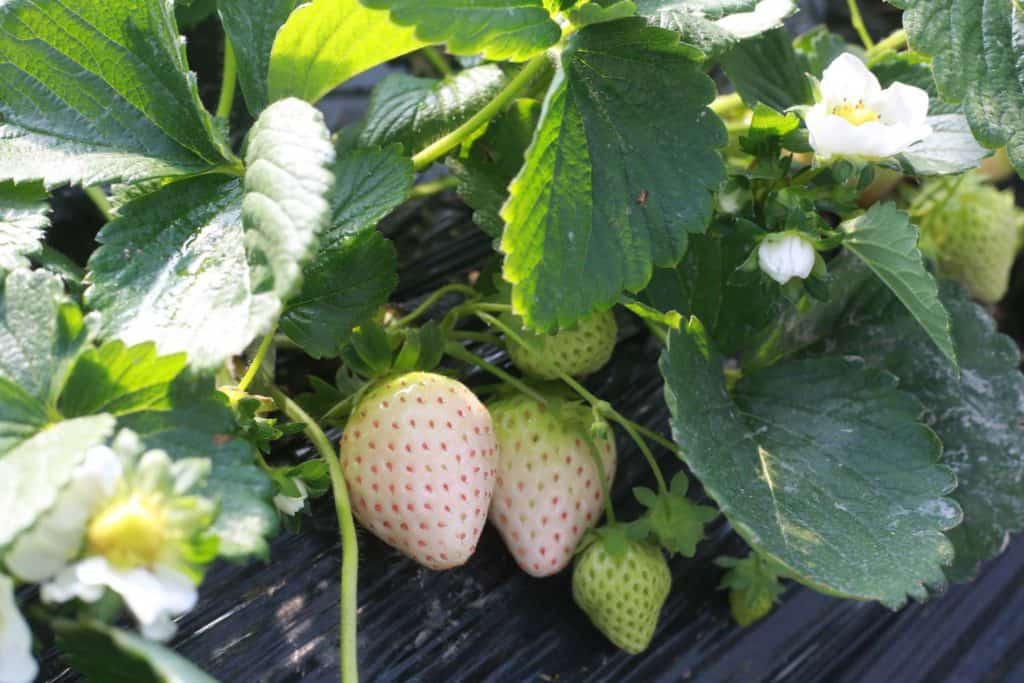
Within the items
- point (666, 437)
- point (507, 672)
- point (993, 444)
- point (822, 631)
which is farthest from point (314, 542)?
point (993, 444)

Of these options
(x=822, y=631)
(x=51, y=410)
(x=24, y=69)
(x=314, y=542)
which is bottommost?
(x=822, y=631)

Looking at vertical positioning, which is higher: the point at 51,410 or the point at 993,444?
the point at 51,410

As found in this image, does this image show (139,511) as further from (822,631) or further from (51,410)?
(822,631)

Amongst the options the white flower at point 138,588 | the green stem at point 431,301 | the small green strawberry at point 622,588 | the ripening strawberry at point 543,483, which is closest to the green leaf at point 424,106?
the green stem at point 431,301

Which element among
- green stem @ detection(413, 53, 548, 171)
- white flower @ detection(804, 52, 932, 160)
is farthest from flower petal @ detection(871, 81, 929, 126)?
green stem @ detection(413, 53, 548, 171)

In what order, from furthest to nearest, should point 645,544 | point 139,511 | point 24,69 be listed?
point 645,544 < point 24,69 < point 139,511

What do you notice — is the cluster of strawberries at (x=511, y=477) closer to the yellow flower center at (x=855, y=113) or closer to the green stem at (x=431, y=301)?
the green stem at (x=431, y=301)
